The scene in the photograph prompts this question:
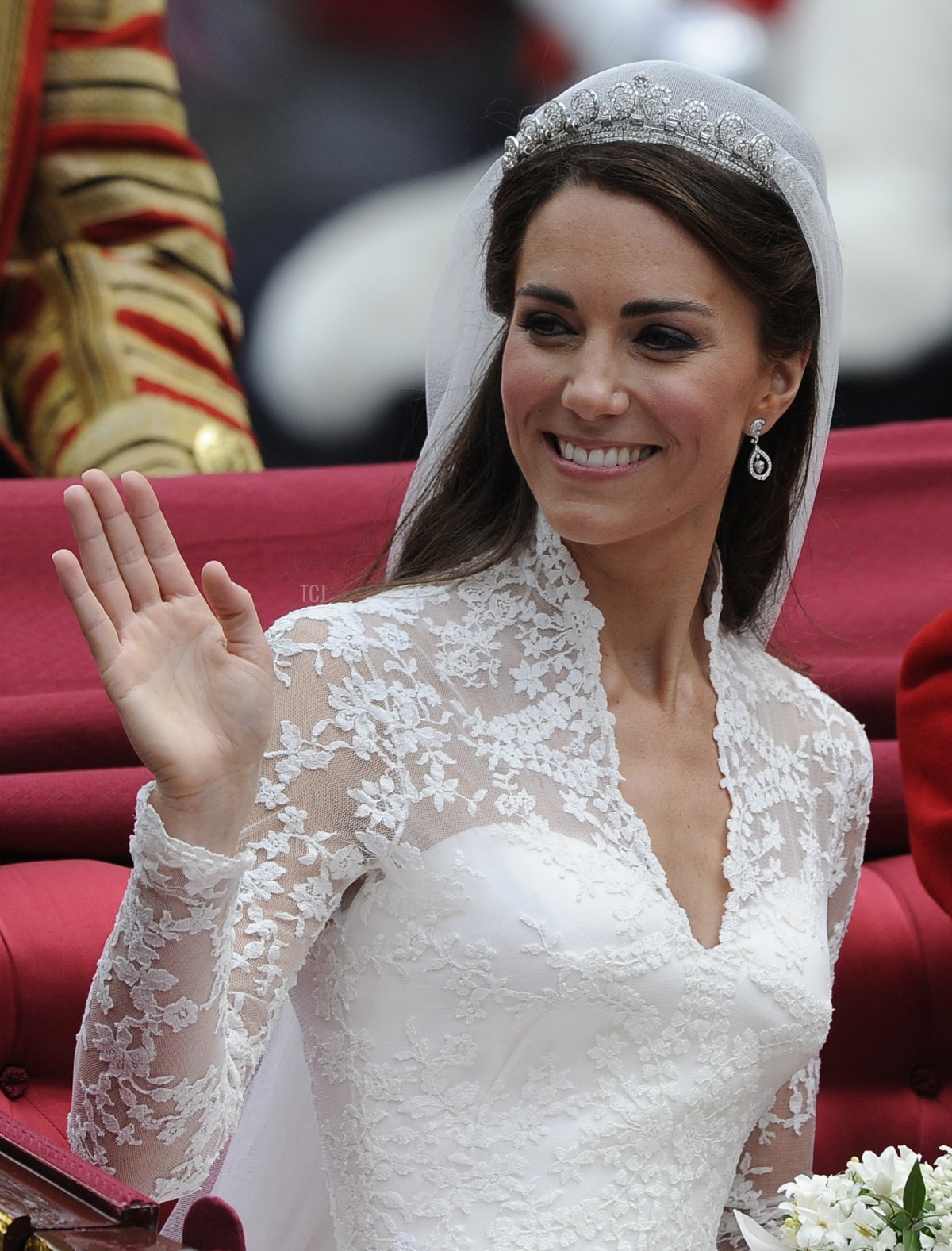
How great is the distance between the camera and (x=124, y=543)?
3.05ft

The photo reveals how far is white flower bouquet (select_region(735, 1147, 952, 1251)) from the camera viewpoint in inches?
35.4

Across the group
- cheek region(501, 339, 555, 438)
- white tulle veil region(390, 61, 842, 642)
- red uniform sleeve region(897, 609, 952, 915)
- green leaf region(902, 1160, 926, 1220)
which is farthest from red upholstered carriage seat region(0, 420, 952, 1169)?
green leaf region(902, 1160, 926, 1220)

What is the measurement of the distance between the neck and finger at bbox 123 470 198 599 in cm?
47

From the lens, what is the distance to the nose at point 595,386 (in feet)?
3.93

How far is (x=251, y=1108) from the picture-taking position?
1.33m

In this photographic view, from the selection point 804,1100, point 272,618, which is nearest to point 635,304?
point 804,1100

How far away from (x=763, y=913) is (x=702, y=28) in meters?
1.57

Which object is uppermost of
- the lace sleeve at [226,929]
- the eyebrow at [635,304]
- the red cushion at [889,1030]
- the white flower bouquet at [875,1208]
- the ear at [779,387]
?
the eyebrow at [635,304]

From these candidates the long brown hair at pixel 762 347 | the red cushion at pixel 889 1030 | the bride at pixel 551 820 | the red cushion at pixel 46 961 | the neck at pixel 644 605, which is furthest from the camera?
the red cushion at pixel 889 1030

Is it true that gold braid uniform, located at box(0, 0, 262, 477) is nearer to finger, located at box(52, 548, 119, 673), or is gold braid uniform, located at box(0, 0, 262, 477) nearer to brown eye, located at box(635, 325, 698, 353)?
brown eye, located at box(635, 325, 698, 353)

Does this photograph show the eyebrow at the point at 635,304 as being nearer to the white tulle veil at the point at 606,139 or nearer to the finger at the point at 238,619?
the white tulle veil at the point at 606,139

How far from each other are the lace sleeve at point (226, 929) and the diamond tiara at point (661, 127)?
1.38ft

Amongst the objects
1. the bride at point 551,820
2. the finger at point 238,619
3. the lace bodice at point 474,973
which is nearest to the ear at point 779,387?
the bride at point 551,820

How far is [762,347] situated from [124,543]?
0.59 m
